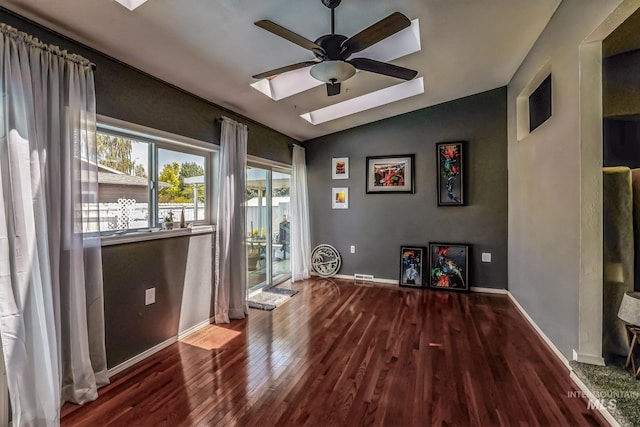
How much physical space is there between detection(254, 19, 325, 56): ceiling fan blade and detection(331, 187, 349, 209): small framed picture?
335 cm

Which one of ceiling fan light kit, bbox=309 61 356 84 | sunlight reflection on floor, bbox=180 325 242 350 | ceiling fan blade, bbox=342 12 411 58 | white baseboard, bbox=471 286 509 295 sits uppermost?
ceiling fan blade, bbox=342 12 411 58

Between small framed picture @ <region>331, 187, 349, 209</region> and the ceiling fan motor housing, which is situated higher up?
the ceiling fan motor housing

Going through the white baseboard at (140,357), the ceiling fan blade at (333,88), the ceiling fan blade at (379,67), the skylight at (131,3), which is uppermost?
the skylight at (131,3)

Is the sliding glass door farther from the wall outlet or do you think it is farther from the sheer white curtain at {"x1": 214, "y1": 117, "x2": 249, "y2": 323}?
the wall outlet

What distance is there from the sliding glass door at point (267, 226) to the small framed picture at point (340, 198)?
818 millimetres

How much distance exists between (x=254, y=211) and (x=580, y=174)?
3641 mm

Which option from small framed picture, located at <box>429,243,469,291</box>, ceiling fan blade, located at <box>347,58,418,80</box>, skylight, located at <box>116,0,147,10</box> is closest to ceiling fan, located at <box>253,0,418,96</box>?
ceiling fan blade, located at <box>347,58,418,80</box>

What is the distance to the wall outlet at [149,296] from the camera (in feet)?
8.57

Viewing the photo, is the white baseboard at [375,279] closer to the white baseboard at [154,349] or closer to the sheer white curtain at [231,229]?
the sheer white curtain at [231,229]

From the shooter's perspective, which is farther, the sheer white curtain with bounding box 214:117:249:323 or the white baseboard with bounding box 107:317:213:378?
the sheer white curtain with bounding box 214:117:249:323

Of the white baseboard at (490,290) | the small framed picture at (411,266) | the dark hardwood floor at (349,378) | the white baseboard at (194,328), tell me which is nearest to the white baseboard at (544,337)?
the dark hardwood floor at (349,378)

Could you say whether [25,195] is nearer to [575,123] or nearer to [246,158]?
[246,158]

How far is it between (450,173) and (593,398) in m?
3.21

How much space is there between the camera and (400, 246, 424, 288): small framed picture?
15.6ft
